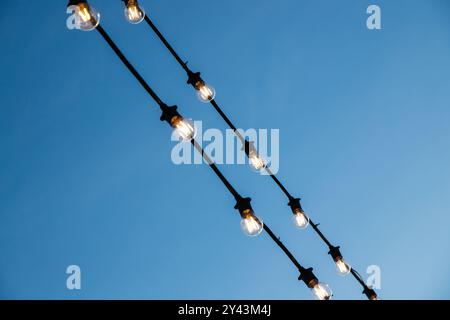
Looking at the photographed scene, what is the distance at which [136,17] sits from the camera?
515 centimetres

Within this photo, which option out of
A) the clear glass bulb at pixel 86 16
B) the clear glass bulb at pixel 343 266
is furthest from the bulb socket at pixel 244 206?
the clear glass bulb at pixel 343 266

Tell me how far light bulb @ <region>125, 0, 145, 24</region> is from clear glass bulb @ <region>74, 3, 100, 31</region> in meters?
1.41

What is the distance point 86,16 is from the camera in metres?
3.77

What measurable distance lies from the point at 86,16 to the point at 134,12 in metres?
1.55

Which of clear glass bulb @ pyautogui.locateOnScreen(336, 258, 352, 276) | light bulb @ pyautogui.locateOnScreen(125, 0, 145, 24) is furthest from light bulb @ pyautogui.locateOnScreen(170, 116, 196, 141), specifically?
clear glass bulb @ pyautogui.locateOnScreen(336, 258, 352, 276)

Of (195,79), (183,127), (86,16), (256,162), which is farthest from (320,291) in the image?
(86,16)

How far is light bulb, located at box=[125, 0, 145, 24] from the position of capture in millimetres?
5109

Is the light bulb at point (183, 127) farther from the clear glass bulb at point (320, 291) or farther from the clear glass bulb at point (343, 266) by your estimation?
the clear glass bulb at point (343, 266)

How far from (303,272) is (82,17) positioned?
199 inches

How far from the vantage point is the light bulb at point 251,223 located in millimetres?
4655

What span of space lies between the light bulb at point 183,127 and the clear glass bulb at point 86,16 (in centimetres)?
150

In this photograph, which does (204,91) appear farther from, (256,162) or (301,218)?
(301,218)
